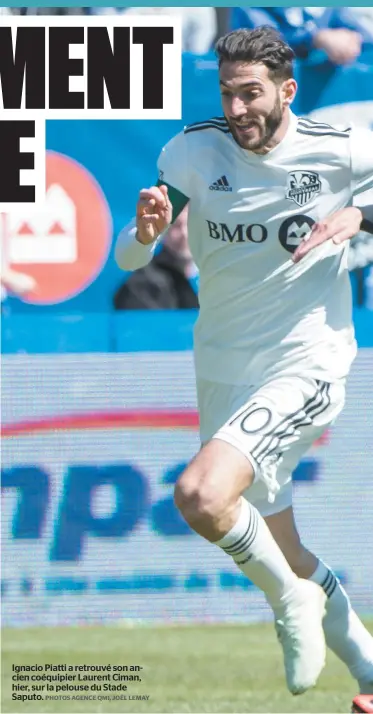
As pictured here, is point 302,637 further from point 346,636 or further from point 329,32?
point 329,32

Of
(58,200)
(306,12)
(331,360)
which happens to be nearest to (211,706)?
(331,360)

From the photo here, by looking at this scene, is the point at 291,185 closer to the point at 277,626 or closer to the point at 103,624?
the point at 277,626

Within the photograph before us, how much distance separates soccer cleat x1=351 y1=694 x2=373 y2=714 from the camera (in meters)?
5.15

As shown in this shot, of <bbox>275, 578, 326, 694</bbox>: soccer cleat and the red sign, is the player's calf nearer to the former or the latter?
<bbox>275, 578, 326, 694</bbox>: soccer cleat

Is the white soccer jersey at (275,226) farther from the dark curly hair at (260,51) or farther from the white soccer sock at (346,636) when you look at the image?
the white soccer sock at (346,636)

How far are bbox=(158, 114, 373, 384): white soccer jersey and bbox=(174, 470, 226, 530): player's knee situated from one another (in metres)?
0.71

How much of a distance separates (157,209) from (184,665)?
255cm

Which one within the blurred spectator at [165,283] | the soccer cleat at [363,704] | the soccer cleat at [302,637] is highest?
the blurred spectator at [165,283]

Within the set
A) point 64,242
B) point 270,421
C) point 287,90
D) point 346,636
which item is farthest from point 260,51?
point 64,242

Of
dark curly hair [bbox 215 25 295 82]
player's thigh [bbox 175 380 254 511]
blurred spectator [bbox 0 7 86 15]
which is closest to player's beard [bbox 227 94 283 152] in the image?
dark curly hair [bbox 215 25 295 82]

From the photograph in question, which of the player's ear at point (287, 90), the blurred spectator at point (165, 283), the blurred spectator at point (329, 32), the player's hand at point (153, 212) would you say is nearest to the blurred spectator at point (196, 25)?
the blurred spectator at point (329, 32)

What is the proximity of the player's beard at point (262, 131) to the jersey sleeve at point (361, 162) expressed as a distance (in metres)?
0.30

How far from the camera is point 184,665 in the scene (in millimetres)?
6500

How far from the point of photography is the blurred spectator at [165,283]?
Answer: 7711mm
